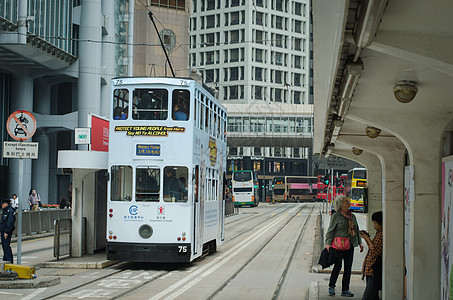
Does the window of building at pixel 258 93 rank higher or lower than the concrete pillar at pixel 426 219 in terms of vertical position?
higher

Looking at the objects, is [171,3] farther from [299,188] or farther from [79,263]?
[79,263]

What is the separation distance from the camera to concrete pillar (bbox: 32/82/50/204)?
154ft

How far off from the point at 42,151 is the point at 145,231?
32774mm

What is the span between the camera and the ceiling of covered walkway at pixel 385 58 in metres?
4.47

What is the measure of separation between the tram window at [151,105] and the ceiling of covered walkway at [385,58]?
25.9 ft

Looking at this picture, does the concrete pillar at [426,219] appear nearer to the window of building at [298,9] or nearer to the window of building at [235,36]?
the window of building at [235,36]

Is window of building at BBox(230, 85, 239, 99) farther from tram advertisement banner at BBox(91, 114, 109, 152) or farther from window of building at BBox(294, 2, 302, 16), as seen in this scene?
tram advertisement banner at BBox(91, 114, 109, 152)

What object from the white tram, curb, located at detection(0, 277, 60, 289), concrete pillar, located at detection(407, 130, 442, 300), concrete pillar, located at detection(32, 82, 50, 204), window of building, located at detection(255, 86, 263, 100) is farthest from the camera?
window of building, located at detection(255, 86, 263, 100)

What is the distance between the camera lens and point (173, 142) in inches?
652

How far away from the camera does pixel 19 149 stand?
14.4 meters

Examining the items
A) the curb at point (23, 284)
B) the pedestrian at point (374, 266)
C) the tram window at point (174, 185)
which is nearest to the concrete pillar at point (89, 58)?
the tram window at point (174, 185)

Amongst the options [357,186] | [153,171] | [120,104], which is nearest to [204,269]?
[153,171]

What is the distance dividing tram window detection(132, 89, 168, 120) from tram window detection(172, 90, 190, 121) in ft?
0.67

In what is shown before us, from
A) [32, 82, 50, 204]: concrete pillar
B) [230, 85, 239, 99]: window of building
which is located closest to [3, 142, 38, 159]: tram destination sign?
[32, 82, 50, 204]: concrete pillar
